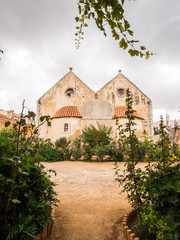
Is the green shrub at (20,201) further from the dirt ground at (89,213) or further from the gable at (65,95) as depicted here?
the gable at (65,95)

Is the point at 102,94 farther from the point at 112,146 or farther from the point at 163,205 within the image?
the point at 163,205

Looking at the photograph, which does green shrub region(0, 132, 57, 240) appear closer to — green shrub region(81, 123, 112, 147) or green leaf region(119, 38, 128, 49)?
green leaf region(119, 38, 128, 49)

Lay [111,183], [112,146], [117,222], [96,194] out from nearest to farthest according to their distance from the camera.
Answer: [117,222] < [96,194] < [111,183] < [112,146]

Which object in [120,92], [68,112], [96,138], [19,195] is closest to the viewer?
[19,195]

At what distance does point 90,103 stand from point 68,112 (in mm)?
3003

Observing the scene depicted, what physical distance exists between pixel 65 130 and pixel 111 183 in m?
11.4

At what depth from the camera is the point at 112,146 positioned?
502 inches

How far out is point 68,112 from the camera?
17.8m

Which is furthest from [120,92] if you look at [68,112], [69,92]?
[68,112]

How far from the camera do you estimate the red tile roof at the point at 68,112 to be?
681 inches

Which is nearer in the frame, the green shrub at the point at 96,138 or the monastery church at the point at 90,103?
the green shrub at the point at 96,138

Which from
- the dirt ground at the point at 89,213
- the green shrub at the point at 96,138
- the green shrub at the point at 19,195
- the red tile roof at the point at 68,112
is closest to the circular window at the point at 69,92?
the red tile roof at the point at 68,112

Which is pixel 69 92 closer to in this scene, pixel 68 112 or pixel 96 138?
pixel 68 112

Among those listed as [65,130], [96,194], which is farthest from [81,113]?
[96,194]
